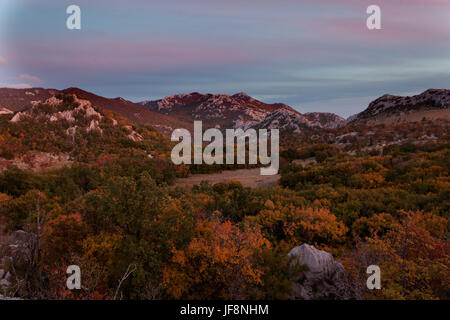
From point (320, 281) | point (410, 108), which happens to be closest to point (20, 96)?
point (320, 281)

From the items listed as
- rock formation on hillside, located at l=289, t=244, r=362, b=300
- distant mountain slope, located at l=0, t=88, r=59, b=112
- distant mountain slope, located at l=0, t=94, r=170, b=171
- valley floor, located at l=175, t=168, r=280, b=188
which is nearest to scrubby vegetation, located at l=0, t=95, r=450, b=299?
rock formation on hillside, located at l=289, t=244, r=362, b=300

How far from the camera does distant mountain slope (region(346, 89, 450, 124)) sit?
50.9 m

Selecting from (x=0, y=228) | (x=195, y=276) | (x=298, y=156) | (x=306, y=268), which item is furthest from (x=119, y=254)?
(x=298, y=156)

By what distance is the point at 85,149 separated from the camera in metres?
44.8

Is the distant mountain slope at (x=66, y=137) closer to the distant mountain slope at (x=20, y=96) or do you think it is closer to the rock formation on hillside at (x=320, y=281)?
the distant mountain slope at (x=20, y=96)

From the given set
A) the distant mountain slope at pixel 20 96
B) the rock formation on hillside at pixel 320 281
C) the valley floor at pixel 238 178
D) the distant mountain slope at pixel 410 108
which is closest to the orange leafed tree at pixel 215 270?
the rock formation on hillside at pixel 320 281

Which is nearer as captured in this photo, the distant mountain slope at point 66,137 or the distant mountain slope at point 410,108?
the distant mountain slope at point 66,137

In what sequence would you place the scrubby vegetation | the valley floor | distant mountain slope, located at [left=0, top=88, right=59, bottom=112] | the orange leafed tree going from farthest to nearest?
distant mountain slope, located at [left=0, top=88, right=59, bottom=112] < the valley floor < the orange leafed tree < the scrubby vegetation

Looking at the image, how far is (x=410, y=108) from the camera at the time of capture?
5669cm

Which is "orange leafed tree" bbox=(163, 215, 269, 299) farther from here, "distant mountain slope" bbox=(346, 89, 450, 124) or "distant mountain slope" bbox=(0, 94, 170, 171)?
"distant mountain slope" bbox=(346, 89, 450, 124)

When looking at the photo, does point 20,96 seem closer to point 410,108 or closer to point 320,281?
point 320,281

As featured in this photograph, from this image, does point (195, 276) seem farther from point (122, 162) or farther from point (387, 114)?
point (387, 114)

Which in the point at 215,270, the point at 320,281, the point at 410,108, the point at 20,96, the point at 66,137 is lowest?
the point at 320,281

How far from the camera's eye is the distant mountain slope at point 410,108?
2004 inches
